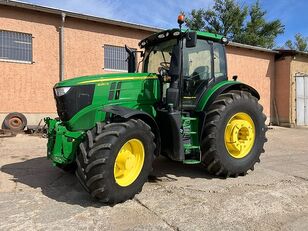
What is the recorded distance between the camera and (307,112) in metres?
18.7

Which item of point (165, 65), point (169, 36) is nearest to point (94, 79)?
point (165, 65)

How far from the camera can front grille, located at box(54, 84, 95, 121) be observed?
5090 millimetres

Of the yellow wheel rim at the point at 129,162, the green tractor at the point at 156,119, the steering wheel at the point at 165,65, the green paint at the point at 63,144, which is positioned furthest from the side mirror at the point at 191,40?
the green paint at the point at 63,144

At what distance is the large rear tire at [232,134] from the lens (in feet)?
18.9

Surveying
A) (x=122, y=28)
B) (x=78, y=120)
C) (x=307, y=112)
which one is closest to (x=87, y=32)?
(x=122, y=28)

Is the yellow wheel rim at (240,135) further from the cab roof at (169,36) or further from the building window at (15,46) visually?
the building window at (15,46)

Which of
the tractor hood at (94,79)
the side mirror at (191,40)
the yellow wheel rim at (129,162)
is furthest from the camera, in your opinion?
the side mirror at (191,40)

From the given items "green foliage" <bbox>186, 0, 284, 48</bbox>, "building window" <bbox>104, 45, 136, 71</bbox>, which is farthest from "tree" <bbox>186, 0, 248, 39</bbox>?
"building window" <bbox>104, 45, 136, 71</bbox>

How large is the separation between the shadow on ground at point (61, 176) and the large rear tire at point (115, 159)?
33 cm

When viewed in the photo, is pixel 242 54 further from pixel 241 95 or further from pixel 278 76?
pixel 241 95

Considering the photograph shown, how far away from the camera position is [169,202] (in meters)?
4.80

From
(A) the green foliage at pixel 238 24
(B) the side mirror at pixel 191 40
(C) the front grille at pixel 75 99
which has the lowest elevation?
(C) the front grille at pixel 75 99

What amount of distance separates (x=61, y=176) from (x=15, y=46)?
7.83 meters

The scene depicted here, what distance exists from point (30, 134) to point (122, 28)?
5.68 m
